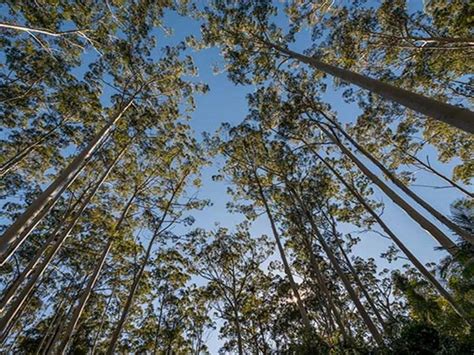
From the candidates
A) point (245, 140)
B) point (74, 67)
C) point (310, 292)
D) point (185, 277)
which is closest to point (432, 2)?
point (245, 140)

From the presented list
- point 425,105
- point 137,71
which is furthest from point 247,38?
point 425,105

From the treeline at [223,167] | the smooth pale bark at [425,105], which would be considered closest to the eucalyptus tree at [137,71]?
the treeline at [223,167]

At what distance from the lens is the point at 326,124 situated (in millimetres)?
11508

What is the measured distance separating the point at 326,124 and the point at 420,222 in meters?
5.54

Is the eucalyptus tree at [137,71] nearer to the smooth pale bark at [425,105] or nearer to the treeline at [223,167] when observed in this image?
the treeline at [223,167]

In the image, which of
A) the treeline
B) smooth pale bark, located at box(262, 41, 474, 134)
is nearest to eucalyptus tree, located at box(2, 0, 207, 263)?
the treeline

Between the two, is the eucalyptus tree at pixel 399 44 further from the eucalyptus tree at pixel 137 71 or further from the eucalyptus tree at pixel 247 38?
the eucalyptus tree at pixel 137 71

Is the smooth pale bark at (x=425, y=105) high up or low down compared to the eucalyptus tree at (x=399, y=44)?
down

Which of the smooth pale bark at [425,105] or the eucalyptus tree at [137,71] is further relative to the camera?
the eucalyptus tree at [137,71]

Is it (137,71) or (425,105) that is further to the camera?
(137,71)

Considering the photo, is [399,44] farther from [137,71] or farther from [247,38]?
[137,71]

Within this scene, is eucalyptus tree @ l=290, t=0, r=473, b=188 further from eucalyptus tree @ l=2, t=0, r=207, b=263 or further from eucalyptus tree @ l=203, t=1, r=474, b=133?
eucalyptus tree @ l=2, t=0, r=207, b=263

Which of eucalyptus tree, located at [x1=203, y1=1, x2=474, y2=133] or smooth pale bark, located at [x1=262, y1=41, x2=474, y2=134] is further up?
eucalyptus tree, located at [x1=203, y1=1, x2=474, y2=133]

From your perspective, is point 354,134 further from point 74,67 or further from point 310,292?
point 74,67
